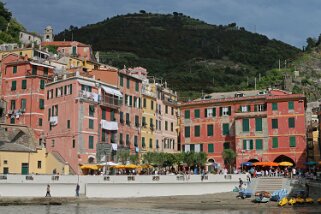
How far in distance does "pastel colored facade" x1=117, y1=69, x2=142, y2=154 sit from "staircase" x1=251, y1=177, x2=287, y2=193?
1919cm

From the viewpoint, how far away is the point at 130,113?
67.4 meters

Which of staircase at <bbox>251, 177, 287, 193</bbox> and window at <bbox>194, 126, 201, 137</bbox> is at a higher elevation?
window at <bbox>194, 126, 201, 137</bbox>

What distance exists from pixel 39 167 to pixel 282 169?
3183cm

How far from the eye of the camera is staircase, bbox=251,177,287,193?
52.1 m

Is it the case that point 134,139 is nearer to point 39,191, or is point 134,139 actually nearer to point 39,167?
point 39,167

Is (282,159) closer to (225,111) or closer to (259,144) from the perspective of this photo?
(259,144)

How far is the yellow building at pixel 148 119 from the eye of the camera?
230 ft

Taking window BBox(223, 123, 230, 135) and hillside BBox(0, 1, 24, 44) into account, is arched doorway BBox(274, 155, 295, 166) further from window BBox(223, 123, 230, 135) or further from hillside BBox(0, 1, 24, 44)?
hillside BBox(0, 1, 24, 44)

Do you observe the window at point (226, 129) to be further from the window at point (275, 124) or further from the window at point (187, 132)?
the window at point (275, 124)

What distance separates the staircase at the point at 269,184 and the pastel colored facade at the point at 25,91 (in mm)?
27755

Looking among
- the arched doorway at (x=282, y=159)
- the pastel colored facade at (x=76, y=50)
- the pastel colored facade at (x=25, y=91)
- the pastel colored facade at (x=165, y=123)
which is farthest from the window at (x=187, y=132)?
the pastel colored facade at (x=76, y=50)

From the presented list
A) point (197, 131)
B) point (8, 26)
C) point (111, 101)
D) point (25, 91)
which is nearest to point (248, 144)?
point (197, 131)

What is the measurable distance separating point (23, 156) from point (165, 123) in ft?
Result: 82.8

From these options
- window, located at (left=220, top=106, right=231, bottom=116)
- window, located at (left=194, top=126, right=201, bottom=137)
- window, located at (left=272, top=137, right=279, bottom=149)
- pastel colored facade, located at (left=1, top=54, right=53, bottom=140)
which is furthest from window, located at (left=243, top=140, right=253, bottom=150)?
pastel colored facade, located at (left=1, top=54, right=53, bottom=140)
